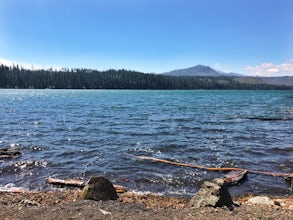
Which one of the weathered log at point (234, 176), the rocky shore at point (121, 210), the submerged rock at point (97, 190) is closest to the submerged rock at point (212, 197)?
the rocky shore at point (121, 210)

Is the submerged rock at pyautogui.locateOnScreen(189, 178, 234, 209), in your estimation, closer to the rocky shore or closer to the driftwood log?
the rocky shore

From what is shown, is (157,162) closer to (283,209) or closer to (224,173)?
(224,173)

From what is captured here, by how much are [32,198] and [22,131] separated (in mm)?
18746

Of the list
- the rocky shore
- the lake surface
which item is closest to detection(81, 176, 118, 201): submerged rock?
the rocky shore

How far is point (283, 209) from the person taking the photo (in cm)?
923

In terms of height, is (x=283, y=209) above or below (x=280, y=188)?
above

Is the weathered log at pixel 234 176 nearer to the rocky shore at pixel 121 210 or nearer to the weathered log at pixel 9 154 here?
the rocky shore at pixel 121 210

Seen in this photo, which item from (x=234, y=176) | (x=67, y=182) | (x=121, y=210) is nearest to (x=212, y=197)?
(x=121, y=210)

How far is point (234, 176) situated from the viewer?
1418 cm

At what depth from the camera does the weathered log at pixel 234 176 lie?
13.6 m

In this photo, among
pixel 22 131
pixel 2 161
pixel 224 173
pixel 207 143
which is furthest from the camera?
pixel 22 131

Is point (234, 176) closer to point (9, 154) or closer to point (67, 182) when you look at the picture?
point (67, 182)

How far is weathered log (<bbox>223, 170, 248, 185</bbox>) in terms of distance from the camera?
44.6ft

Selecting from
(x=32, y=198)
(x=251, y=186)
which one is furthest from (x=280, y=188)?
(x=32, y=198)
